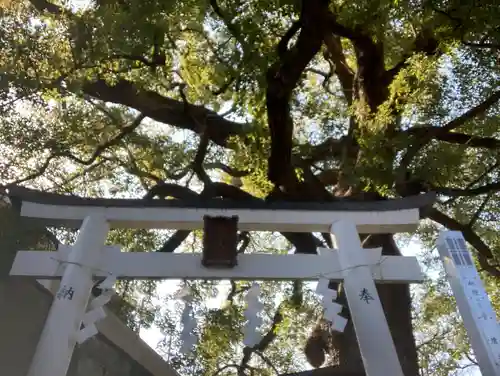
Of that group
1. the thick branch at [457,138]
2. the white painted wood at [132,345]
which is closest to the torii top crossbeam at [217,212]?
the white painted wood at [132,345]

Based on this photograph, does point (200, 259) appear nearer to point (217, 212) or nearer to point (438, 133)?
point (217, 212)

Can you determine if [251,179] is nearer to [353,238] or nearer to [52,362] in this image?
[353,238]

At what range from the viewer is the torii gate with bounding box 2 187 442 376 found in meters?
3.04

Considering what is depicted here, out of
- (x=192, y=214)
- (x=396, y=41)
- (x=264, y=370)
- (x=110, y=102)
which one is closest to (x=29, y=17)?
(x=110, y=102)

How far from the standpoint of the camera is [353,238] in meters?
3.48

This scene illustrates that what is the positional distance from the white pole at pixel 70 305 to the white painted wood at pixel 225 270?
0.27 feet

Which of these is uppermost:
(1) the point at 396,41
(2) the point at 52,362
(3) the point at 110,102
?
(1) the point at 396,41

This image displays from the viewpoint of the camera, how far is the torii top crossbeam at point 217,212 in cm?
355

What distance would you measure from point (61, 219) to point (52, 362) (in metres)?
1.03

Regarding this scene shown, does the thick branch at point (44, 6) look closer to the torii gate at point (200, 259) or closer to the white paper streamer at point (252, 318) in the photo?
the torii gate at point (200, 259)

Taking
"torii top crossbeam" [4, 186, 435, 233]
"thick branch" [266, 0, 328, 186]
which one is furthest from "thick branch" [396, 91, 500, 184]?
"thick branch" [266, 0, 328, 186]

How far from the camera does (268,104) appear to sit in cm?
429

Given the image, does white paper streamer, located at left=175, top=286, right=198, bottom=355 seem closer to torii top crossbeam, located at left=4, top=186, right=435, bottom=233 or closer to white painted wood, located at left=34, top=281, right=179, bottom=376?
torii top crossbeam, located at left=4, top=186, right=435, bottom=233

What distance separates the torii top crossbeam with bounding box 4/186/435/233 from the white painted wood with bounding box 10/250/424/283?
259mm
